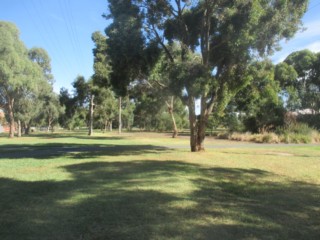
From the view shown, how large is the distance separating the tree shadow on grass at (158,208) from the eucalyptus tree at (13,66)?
2747 cm

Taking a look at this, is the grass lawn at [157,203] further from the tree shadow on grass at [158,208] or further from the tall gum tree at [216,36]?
the tall gum tree at [216,36]

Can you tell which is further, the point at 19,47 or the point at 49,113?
the point at 49,113

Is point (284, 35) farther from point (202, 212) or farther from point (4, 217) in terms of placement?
point (4, 217)

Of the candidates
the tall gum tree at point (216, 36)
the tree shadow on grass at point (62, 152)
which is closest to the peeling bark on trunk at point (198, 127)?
the tall gum tree at point (216, 36)

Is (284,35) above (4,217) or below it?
above

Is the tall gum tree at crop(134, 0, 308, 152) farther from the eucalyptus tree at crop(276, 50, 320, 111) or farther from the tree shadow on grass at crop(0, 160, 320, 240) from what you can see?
the eucalyptus tree at crop(276, 50, 320, 111)

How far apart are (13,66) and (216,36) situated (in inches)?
966

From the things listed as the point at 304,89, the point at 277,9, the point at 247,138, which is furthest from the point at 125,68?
the point at 304,89

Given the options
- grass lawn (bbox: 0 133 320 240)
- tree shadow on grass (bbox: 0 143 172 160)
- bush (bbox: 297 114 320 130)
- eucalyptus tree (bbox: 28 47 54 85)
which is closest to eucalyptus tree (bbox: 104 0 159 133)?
tree shadow on grass (bbox: 0 143 172 160)

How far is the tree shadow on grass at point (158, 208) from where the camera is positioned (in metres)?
5.15

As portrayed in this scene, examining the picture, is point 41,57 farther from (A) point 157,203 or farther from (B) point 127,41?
(A) point 157,203

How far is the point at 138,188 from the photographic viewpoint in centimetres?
843

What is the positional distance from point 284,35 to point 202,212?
1299cm

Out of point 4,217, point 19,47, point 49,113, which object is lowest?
point 4,217
